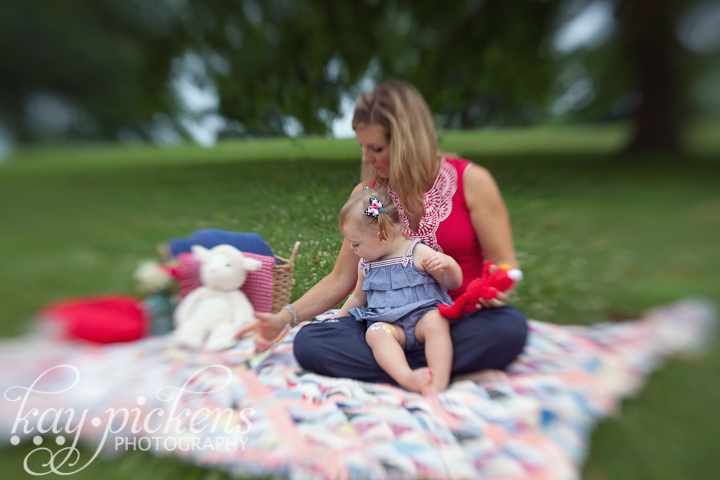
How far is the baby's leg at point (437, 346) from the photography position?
1.00 m

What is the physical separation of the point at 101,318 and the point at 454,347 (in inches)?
34.5

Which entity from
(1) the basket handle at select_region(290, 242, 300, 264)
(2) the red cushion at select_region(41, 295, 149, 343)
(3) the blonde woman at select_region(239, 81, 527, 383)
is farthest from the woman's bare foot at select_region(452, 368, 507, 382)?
(2) the red cushion at select_region(41, 295, 149, 343)

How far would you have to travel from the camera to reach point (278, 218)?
101 cm

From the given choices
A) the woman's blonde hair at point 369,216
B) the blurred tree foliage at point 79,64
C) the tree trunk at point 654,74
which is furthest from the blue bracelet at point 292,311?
the tree trunk at point 654,74

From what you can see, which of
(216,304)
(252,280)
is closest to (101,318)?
(216,304)

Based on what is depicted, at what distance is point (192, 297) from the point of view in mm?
1203

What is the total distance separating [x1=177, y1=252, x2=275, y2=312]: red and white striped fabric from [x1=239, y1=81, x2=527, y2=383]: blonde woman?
8 cm

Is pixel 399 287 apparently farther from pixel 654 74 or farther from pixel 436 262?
pixel 654 74

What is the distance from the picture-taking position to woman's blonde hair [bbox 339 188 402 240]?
1009mm

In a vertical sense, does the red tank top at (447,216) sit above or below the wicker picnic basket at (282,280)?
above

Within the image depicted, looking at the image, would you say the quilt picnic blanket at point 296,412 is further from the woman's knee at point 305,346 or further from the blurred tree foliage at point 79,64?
the blurred tree foliage at point 79,64

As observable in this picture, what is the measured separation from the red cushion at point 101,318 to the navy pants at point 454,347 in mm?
474

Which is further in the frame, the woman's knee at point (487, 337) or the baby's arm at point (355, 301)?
the baby's arm at point (355, 301)

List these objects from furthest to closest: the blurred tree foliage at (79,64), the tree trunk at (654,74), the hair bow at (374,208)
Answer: the hair bow at (374,208), the tree trunk at (654,74), the blurred tree foliage at (79,64)
